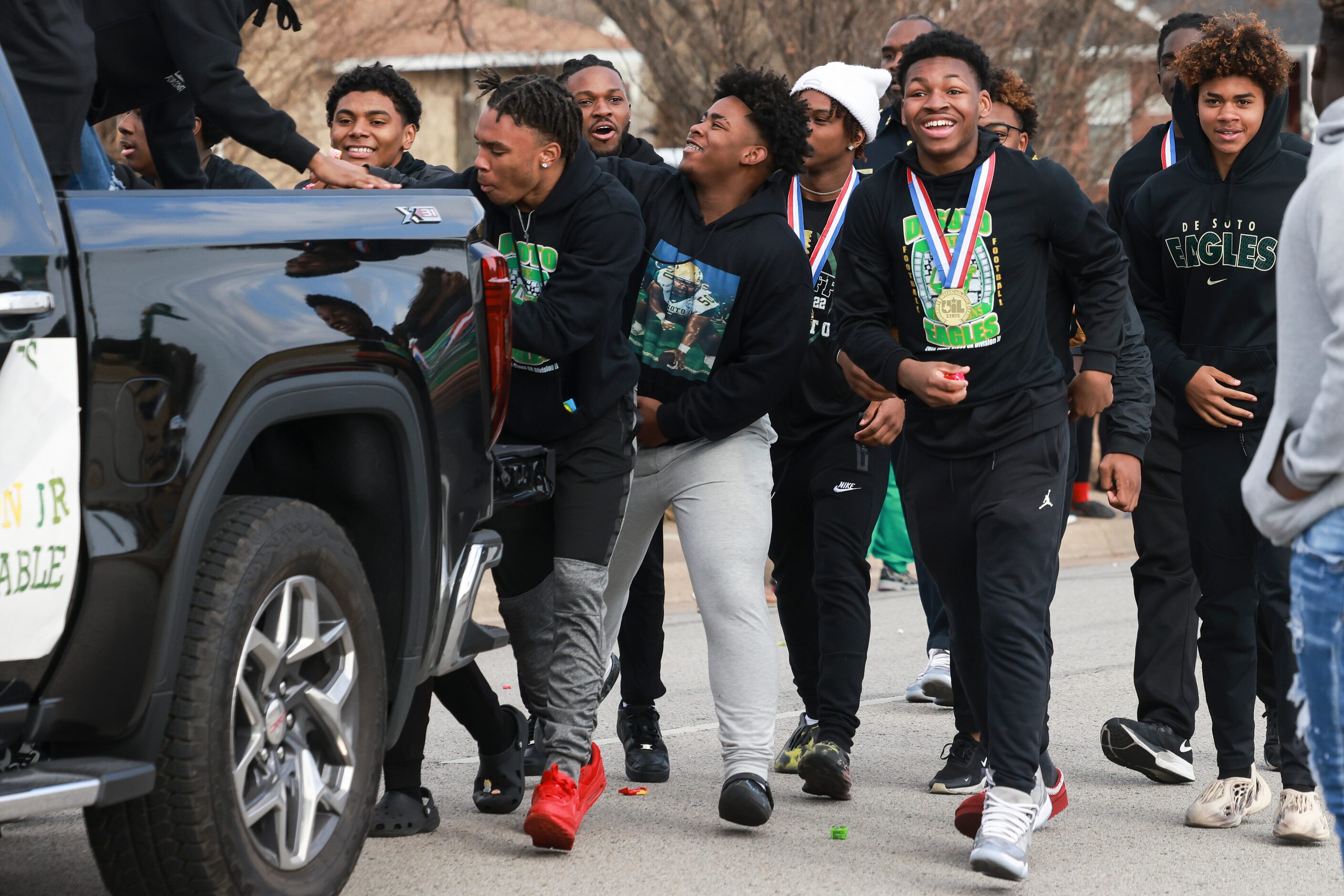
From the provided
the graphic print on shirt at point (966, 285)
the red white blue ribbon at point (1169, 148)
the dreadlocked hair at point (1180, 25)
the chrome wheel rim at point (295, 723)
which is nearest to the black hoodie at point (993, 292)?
the graphic print on shirt at point (966, 285)

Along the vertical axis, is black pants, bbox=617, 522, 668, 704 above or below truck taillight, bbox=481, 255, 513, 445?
below

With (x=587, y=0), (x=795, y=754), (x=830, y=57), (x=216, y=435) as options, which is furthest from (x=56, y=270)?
(x=587, y=0)

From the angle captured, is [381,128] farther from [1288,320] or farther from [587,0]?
[587,0]

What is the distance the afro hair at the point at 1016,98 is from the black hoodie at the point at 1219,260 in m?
1.51

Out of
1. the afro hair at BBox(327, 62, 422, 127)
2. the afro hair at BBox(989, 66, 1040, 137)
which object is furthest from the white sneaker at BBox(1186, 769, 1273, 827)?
the afro hair at BBox(327, 62, 422, 127)

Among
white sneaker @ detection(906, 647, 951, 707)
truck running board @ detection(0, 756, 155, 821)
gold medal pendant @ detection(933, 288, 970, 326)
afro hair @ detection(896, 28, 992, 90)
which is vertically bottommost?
→ white sneaker @ detection(906, 647, 951, 707)

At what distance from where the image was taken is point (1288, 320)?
3.04 metres

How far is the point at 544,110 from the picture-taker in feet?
16.8

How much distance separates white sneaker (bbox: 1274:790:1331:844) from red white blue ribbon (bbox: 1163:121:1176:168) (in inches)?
99.3

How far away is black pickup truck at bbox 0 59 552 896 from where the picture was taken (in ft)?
10.8

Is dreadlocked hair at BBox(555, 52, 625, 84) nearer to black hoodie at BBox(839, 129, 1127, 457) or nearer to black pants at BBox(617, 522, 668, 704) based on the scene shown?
black pants at BBox(617, 522, 668, 704)

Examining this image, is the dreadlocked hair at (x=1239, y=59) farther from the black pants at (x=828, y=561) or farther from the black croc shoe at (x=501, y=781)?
the black croc shoe at (x=501, y=781)

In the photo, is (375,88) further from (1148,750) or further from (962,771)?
(1148,750)

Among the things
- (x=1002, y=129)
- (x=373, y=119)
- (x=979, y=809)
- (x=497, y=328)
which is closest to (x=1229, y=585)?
(x=979, y=809)
